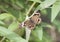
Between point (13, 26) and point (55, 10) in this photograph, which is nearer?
point (55, 10)

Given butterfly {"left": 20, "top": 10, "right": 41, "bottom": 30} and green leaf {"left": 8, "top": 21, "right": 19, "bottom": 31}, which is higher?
butterfly {"left": 20, "top": 10, "right": 41, "bottom": 30}

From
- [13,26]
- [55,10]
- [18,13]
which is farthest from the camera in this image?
[18,13]

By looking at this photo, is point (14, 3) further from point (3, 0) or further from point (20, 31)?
point (20, 31)

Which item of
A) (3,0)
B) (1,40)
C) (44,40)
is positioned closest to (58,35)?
(44,40)

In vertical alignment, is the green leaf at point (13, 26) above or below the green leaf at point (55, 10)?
below

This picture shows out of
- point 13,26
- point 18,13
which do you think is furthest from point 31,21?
point 18,13

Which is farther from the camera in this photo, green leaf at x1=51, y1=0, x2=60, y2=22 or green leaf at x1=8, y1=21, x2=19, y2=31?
green leaf at x1=8, y1=21, x2=19, y2=31

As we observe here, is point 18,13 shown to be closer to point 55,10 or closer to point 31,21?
point 31,21

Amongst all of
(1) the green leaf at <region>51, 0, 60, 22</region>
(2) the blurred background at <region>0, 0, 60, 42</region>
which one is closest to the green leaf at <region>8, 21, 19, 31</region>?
(2) the blurred background at <region>0, 0, 60, 42</region>

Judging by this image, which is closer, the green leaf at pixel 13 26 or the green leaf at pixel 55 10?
the green leaf at pixel 55 10

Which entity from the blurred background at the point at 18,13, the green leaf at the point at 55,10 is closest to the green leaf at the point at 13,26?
the blurred background at the point at 18,13

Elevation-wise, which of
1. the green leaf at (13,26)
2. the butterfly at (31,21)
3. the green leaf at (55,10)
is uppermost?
the green leaf at (55,10)

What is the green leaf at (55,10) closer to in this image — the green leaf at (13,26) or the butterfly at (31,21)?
the butterfly at (31,21)

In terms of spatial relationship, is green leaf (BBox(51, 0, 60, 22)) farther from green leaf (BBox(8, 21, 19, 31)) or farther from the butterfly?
green leaf (BBox(8, 21, 19, 31))
